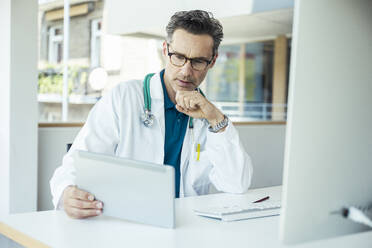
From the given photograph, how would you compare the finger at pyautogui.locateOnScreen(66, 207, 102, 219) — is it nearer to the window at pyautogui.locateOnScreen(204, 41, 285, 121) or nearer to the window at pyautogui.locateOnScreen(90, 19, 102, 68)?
the window at pyautogui.locateOnScreen(90, 19, 102, 68)

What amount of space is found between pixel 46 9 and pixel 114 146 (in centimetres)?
872

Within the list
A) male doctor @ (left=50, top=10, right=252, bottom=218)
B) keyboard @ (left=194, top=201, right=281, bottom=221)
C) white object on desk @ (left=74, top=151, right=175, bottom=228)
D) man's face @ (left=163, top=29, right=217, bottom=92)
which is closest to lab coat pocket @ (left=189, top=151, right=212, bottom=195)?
male doctor @ (left=50, top=10, right=252, bottom=218)

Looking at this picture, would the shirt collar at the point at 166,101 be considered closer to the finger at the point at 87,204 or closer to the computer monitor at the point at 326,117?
the finger at the point at 87,204

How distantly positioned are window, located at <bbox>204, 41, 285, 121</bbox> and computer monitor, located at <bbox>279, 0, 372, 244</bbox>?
392 inches

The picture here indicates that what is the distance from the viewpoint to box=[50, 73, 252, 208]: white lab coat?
1.74 meters

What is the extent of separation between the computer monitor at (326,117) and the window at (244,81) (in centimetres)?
995

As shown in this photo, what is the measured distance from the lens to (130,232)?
1157mm

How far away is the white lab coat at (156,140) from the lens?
1738mm

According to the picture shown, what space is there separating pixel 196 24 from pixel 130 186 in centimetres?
88

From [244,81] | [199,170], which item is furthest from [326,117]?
[244,81]

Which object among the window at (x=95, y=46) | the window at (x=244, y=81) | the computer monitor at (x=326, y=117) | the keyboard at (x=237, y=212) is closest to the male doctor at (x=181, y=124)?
the keyboard at (x=237, y=212)

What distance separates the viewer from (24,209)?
8.67 feet

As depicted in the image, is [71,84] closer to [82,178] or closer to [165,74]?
[165,74]

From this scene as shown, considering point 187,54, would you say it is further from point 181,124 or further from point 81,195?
point 81,195
